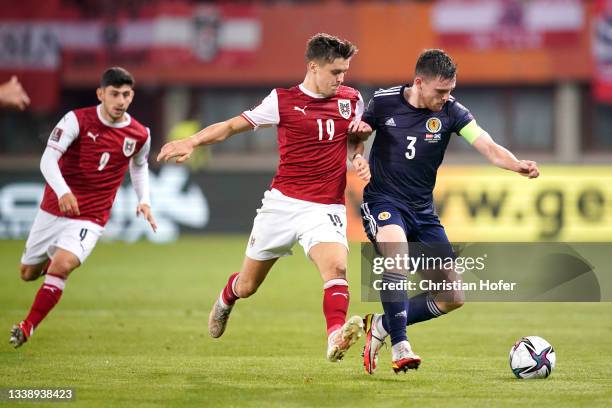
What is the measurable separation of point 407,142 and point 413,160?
5.6 inches

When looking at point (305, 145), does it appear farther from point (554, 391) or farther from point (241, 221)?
point (241, 221)

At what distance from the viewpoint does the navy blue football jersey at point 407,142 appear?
328 inches

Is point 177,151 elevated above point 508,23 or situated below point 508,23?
above

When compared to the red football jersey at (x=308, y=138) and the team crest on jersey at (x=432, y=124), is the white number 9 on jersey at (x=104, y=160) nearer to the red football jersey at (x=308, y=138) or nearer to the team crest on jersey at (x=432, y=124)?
the red football jersey at (x=308, y=138)

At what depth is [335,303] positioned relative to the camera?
7762 mm

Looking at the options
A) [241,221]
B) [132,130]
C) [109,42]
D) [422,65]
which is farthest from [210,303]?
[109,42]

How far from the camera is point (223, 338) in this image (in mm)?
10453

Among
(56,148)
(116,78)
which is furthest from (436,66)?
(56,148)

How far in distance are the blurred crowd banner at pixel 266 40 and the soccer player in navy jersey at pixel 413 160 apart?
1851cm

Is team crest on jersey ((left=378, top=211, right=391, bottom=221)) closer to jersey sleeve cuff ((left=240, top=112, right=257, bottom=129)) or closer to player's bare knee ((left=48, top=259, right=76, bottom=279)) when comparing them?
jersey sleeve cuff ((left=240, top=112, right=257, bottom=129))

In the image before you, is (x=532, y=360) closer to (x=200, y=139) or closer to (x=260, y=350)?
(x=260, y=350)

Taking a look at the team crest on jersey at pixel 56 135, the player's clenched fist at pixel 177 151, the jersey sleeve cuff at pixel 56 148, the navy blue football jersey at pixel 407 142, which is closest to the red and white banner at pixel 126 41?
the team crest on jersey at pixel 56 135

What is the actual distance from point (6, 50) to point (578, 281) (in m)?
19.0

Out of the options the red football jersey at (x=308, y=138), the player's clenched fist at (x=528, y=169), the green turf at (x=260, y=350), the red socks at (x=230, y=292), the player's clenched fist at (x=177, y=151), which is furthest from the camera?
the red socks at (x=230, y=292)
